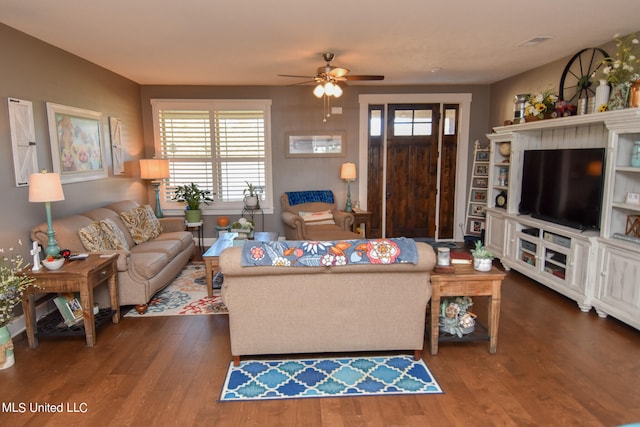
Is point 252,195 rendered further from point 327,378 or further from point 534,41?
point 534,41

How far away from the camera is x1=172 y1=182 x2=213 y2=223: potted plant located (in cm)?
613

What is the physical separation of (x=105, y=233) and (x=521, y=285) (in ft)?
15.1

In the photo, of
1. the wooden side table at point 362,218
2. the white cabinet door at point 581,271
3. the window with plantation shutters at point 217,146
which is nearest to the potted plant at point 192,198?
the window with plantation shutters at point 217,146

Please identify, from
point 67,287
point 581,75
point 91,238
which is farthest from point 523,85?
point 67,287

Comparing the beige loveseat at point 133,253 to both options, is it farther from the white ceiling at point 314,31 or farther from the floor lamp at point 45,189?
the white ceiling at point 314,31

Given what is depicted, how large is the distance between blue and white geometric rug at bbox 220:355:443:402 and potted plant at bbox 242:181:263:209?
Answer: 12.5 ft

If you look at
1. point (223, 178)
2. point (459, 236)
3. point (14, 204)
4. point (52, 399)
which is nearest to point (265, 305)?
point (52, 399)

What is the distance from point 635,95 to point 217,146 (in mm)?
5445

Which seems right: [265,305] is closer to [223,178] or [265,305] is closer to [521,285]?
[521,285]

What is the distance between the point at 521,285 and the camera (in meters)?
4.65

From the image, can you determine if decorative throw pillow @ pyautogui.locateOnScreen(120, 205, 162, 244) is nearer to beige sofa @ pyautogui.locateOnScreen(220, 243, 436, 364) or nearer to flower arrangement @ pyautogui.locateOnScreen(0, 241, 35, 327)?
flower arrangement @ pyautogui.locateOnScreen(0, 241, 35, 327)

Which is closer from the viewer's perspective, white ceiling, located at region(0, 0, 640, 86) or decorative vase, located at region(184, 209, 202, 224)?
white ceiling, located at region(0, 0, 640, 86)

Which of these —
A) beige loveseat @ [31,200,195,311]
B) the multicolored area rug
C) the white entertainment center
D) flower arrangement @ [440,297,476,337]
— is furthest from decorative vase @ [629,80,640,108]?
beige loveseat @ [31,200,195,311]

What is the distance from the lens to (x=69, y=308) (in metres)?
3.30
